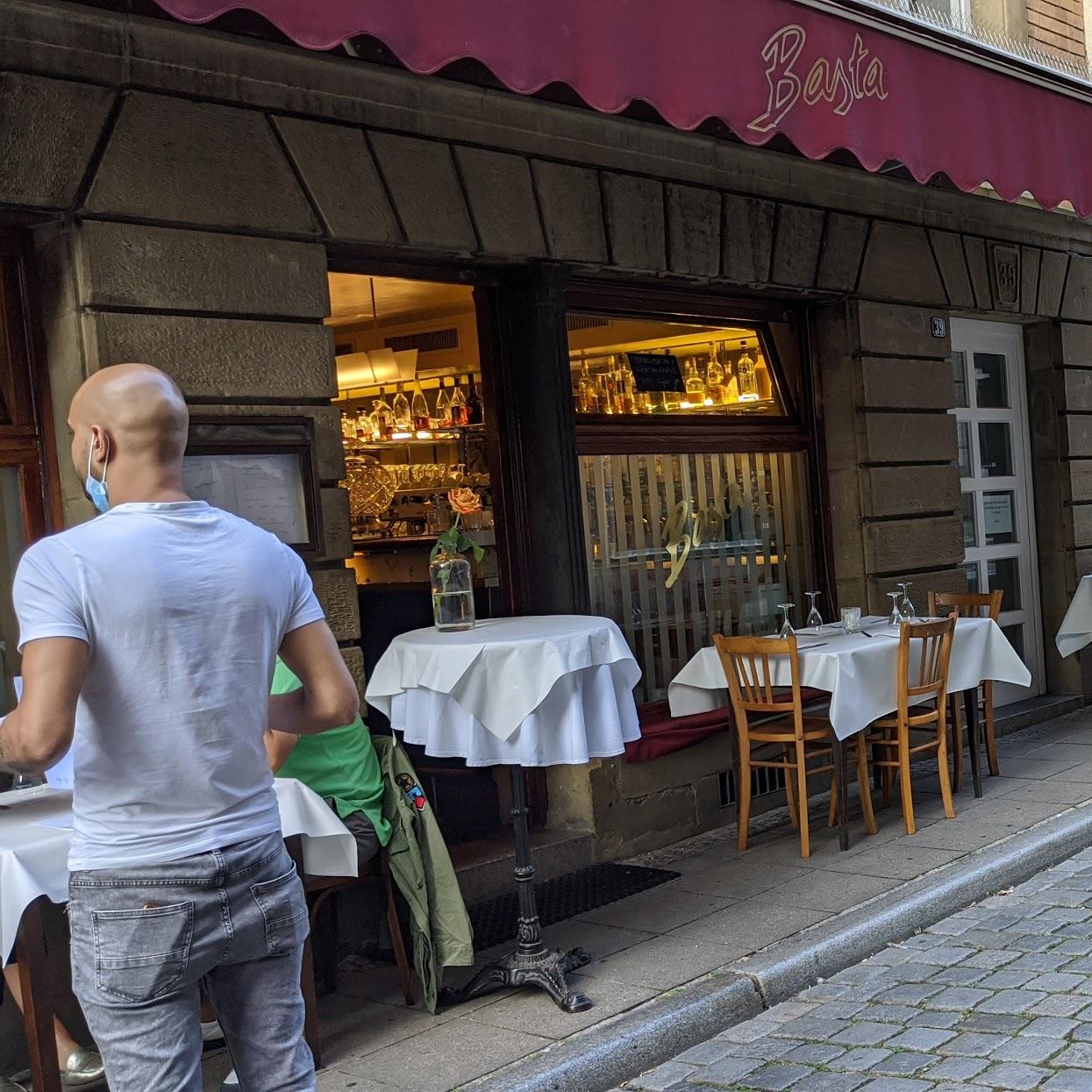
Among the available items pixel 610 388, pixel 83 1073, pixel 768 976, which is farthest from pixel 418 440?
pixel 83 1073

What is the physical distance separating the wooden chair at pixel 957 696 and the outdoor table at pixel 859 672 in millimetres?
94

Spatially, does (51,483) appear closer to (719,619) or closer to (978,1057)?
(978,1057)

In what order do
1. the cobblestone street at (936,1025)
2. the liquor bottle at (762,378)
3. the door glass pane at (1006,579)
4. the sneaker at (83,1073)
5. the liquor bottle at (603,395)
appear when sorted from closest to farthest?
1. the cobblestone street at (936,1025)
2. the sneaker at (83,1073)
3. the liquor bottle at (603,395)
4. the liquor bottle at (762,378)
5. the door glass pane at (1006,579)

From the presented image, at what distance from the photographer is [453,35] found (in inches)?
181

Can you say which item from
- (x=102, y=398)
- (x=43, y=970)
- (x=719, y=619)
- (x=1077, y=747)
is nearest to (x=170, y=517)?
(x=102, y=398)

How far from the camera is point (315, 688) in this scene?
2.77 metres

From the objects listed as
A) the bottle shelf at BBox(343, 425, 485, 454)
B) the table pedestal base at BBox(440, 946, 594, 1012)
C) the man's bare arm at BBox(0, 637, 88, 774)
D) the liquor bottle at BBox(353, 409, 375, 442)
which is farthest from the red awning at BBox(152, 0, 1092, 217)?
the liquor bottle at BBox(353, 409, 375, 442)

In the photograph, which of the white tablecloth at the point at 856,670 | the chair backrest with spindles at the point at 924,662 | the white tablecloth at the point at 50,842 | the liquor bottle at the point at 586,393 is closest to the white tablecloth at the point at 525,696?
the white tablecloth at the point at 50,842

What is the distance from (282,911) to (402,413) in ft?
23.1

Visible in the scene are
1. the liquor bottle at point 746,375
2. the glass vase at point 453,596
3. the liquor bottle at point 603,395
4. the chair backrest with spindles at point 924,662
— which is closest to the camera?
the glass vase at point 453,596

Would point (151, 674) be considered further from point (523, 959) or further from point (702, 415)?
point (702, 415)

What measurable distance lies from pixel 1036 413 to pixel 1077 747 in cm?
266

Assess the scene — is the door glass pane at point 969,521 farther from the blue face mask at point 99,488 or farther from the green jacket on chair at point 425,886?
the blue face mask at point 99,488

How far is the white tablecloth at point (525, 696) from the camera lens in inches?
187
